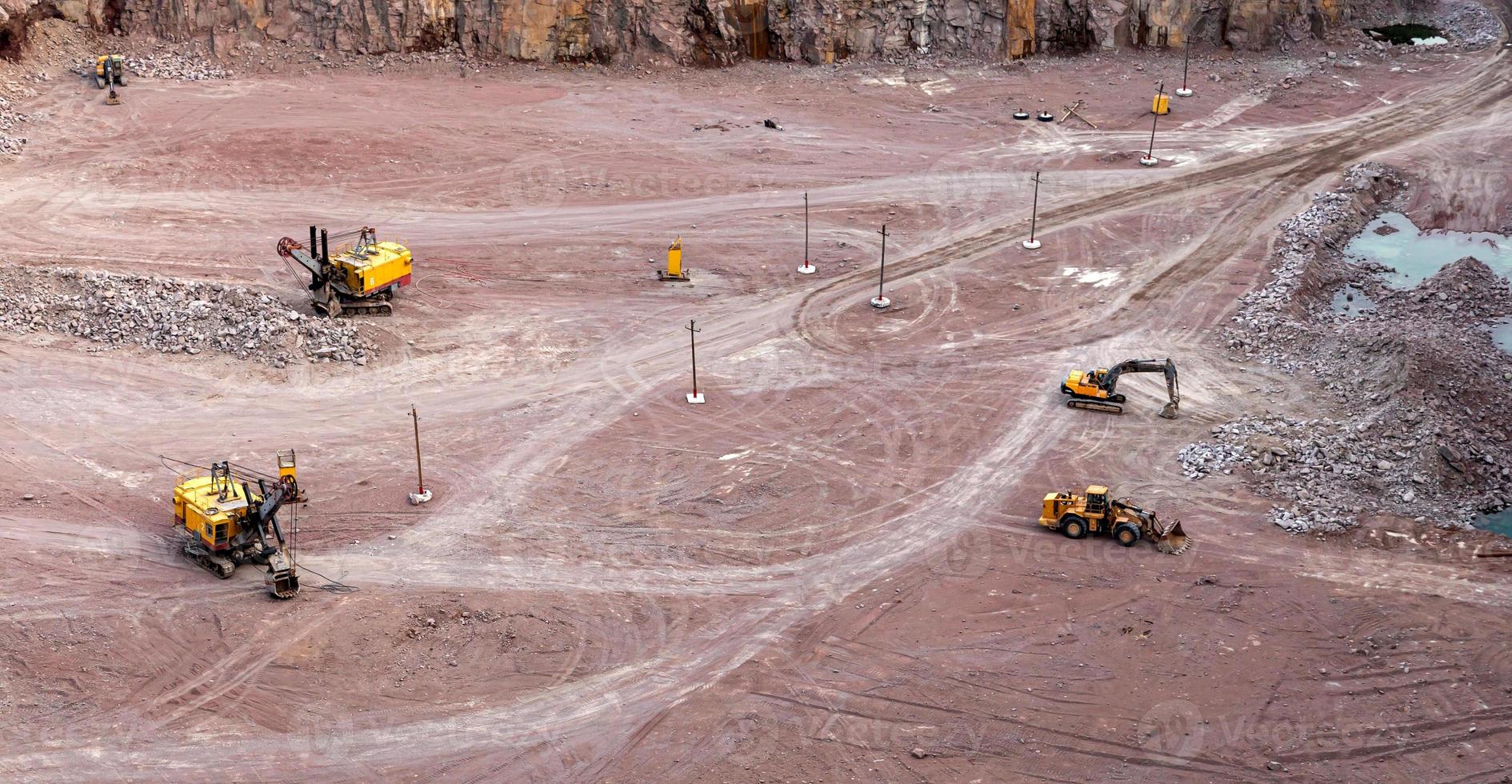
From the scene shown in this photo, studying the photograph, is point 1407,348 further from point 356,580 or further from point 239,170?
point 239,170

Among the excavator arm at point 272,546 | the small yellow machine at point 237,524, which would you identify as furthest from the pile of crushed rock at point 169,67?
the excavator arm at point 272,546

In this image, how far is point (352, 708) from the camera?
2416cm

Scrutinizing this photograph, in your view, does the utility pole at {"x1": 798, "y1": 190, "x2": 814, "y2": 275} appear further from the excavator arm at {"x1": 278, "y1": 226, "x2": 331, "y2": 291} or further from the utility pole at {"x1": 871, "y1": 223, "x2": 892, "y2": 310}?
the excavator arm at {"x1": 278, "y1": 226, "x2": 331, "y2": 291}

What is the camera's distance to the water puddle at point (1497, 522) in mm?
29766

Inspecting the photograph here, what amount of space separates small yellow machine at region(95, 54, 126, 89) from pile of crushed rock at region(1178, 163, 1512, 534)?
38990 millimetres

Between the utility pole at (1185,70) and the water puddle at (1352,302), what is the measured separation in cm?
1526

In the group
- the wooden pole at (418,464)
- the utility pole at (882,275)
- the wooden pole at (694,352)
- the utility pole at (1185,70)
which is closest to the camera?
the wooden pole at (418,464)

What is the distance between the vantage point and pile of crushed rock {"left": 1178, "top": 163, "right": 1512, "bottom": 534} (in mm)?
30234

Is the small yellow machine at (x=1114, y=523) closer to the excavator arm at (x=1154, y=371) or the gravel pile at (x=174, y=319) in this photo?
the excavator arm at (x=1154, y=371)

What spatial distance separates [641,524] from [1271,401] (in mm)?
15870

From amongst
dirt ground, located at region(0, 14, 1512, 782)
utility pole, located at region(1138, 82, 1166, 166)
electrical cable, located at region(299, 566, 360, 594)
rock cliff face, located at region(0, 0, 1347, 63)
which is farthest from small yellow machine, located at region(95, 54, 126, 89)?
utility pole, located at region(1138, 82, 1166, 166)

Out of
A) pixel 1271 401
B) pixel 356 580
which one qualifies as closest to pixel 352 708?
pixel 356 580

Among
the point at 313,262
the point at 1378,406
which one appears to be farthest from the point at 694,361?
the point at 1378,406

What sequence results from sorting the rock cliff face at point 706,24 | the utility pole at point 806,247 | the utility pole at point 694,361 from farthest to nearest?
the rock cliff face at point 706,24 → the utility pole at point 806,247 → the utility pole at point 694,361
